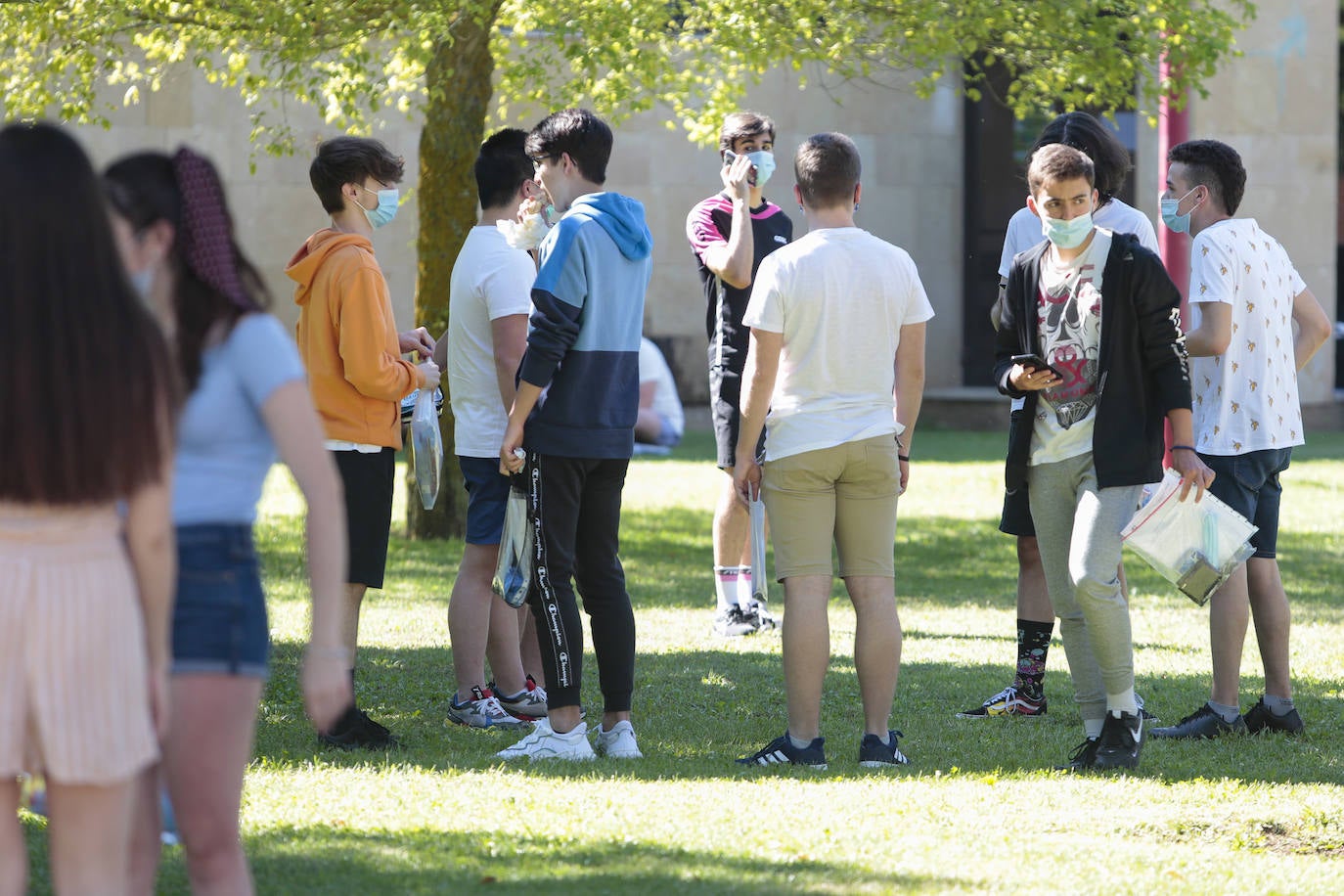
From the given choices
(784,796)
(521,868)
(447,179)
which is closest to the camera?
(521,868)

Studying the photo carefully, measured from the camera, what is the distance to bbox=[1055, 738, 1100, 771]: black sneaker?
17.9ft

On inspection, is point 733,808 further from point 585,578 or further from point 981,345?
point 981,345

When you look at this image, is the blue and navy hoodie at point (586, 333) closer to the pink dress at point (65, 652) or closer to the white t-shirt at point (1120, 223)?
the white t-shirt at point (1120, 223)

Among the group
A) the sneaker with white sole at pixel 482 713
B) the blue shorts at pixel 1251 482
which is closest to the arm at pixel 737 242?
the blue shorts at pixel 1251 482

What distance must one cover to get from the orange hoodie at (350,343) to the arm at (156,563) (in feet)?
9.08

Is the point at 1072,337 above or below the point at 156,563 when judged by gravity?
above

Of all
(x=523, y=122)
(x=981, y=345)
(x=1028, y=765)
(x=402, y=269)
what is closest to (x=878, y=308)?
(x=1028, y=765)

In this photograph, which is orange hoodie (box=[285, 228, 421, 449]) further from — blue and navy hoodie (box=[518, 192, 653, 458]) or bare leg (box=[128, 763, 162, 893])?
bare leg (box=[128, 763, 162, 893])

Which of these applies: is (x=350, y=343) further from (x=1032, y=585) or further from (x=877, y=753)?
(x=1032, y=585)

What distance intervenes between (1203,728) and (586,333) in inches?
109

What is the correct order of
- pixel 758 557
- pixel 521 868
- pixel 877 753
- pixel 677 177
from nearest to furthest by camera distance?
1. pixel 521 868
2. pixel 877 753
3. pixel 758 557
4. pixel 677 177

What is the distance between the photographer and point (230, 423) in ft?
9.64

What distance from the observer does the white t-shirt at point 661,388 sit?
19.9 metres

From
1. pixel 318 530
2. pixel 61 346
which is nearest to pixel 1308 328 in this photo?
pixel 318 530
